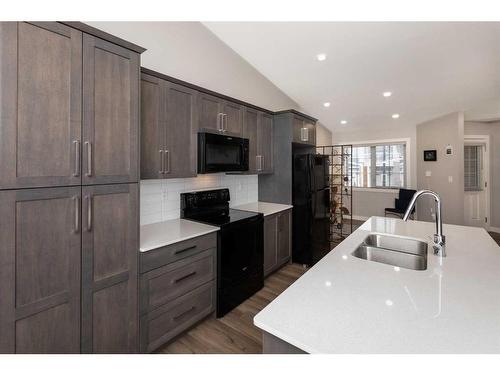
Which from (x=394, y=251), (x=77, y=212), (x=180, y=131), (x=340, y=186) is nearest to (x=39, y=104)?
(x=77, y=212)

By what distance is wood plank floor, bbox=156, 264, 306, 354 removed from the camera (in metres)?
1.88

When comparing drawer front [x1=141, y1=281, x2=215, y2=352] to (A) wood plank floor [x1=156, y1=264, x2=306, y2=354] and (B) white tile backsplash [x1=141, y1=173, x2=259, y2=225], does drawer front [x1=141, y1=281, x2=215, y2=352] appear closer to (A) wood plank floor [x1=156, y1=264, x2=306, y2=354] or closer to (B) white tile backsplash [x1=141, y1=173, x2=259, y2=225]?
(A) wood plank floor [x1=156, y1=264, x2=306, y2=354]

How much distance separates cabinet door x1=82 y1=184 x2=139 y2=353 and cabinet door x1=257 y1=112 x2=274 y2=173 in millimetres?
1985

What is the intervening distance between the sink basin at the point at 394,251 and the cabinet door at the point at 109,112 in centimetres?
158

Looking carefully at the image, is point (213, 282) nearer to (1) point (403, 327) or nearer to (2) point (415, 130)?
(1) point (403, 327)

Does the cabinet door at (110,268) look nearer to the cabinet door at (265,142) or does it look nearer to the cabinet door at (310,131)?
the cabinet door at (265,142)

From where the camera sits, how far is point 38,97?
1.21m

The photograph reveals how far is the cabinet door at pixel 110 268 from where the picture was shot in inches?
55.7

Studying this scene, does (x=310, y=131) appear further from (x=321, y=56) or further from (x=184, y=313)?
(x=184, y=313)

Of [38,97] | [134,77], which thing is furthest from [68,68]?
[134,77]

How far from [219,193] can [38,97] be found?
6.43 ft

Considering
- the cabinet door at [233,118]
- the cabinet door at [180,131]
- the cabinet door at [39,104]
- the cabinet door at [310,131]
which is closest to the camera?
the cabinet door at [39,104]

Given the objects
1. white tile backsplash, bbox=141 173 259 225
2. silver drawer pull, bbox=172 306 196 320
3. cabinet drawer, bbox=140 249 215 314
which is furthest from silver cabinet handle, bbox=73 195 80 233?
silver drawer pull, bbox=172 306 196 320

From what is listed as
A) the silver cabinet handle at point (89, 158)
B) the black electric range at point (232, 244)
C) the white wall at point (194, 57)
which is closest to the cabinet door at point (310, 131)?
the white wall at point (194, 57)
